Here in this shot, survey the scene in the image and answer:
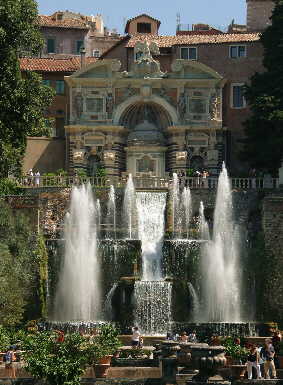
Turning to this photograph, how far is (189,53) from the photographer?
2808 inches

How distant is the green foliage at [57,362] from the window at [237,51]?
1513 inches

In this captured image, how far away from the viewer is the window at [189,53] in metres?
71.2

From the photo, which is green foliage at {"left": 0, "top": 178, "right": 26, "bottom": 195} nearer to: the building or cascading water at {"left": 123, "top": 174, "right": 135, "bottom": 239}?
cascading water at {"left": 123, "top": 174, "right": 135, "bottom": 239}

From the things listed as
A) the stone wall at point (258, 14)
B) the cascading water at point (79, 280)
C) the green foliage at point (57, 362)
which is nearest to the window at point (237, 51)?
the stone wall at point (258, 14)

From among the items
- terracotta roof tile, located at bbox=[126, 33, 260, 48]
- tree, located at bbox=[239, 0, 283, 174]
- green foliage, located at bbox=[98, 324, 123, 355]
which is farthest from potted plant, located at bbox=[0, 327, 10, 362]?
terracotta roof tile, located at bbox=[126, 33, 260, 48]

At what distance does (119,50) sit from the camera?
73.7 metres

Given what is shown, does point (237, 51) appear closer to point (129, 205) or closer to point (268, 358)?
point (129, 205)

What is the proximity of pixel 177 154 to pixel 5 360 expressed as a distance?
30664 millimetres

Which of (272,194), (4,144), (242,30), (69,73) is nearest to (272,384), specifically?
(4,144)

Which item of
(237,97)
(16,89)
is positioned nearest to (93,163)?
(237,97)

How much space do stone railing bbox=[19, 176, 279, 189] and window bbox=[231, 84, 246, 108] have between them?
829 centimetres

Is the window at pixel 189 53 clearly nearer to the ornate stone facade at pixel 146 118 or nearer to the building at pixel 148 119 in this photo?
the building at pixel 148 119

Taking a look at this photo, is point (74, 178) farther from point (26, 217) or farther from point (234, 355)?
point (234, 355)

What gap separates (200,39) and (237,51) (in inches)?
109
